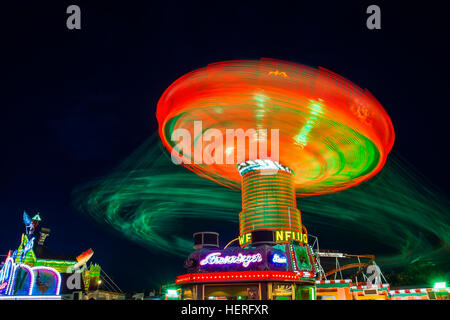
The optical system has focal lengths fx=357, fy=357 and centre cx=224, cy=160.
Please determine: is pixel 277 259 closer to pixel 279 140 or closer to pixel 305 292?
pixel 305 292

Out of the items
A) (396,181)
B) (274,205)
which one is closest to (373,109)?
(396,181)

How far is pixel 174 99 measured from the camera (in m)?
41.2

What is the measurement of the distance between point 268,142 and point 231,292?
2343cm

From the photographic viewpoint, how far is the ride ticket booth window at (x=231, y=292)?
35188 millimetres

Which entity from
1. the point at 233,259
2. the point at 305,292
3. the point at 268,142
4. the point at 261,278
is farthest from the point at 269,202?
the point at 261,278

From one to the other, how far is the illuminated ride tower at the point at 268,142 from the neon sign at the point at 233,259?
0.33 ft

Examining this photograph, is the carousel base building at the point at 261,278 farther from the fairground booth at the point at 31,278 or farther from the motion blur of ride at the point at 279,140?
the fairground booth at the point at 31,278

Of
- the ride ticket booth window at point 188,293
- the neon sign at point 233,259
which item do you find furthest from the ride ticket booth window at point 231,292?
the neon sign at point 233,259

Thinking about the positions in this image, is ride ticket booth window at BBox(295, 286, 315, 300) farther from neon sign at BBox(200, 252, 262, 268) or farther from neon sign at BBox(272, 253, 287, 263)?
neon sign at BBox(200, 252, 262, 268)

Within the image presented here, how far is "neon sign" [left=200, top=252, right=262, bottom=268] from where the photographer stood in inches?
1435

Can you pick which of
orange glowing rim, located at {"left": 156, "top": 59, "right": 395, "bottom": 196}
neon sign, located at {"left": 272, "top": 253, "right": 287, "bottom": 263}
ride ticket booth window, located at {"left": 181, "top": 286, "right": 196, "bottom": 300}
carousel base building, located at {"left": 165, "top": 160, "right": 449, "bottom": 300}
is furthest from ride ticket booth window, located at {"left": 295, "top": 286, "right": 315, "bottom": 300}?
orange glowing rim, located at {"left": 156, "top": 59, "right": 395, "bottom": 196}

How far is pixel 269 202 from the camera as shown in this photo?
57094 millimetres
